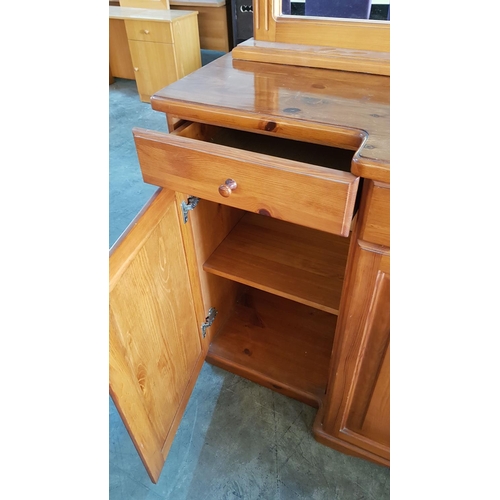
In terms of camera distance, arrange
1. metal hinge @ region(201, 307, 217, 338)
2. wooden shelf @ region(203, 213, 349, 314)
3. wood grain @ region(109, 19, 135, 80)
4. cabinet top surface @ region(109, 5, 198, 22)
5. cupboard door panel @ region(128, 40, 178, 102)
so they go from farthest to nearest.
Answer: wood grain @ region(109, 19, 135, 80) < cupboard door panel @ region(128, 40, 178, 102) < cabinet top surface @ region(109, 5, 198, 22) < metal hinge @ region(201, 307, 217, 338) < wooden shelf @ region(203, 213, 349, 314)

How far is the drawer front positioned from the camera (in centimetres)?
226

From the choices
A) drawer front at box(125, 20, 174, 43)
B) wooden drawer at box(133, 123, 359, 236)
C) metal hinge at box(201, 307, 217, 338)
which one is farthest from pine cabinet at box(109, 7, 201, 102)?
wooden drawer at box(133, 123, 359, 236)

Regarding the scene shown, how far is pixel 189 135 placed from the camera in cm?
66

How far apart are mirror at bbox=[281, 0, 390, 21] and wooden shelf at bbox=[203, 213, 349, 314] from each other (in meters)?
0.44

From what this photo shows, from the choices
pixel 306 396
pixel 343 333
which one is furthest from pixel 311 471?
pixel 343 333

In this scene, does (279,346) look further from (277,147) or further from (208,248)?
(277,147)

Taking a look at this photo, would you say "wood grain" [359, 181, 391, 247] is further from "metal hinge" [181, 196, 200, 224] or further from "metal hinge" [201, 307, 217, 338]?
"metal hinge" [201, 307, 217, 338]

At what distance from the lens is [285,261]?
856mm

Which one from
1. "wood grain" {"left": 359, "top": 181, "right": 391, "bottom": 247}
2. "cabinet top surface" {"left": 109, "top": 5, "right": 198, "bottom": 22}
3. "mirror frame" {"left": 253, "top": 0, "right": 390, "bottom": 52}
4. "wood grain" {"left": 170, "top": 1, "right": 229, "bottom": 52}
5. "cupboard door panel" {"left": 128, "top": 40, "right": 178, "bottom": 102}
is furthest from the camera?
"wood grain" {"left": 170, "top": 1, "right": 229, "bottom": 52}

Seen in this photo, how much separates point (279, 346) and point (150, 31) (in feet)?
6.98

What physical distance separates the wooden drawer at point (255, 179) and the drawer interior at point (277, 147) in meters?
0.10

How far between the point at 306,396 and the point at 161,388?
15.0 inches

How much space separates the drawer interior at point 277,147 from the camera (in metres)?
0.70

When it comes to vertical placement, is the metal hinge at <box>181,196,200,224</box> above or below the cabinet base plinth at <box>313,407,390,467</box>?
above
